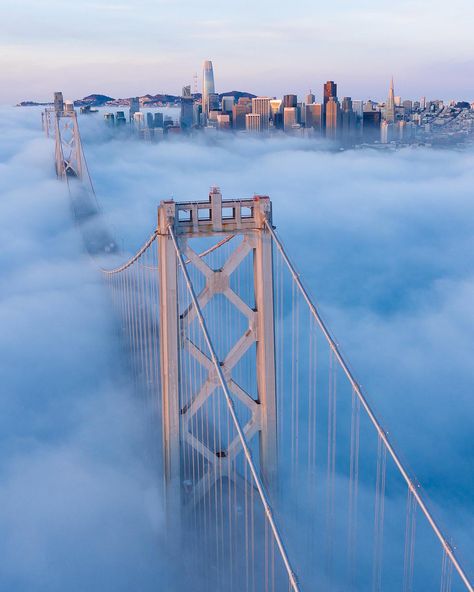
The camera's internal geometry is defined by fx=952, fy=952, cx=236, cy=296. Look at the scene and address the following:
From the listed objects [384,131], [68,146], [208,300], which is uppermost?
[208,300]

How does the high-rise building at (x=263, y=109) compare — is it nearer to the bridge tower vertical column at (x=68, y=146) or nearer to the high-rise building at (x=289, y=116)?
the high-rise building at (x=289, y=116)

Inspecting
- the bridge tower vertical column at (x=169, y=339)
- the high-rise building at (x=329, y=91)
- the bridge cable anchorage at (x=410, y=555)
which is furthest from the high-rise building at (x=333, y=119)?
the bridge tower vertical column at (x=169, y=339)

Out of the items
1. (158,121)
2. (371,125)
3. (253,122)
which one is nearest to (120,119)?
(158,121)

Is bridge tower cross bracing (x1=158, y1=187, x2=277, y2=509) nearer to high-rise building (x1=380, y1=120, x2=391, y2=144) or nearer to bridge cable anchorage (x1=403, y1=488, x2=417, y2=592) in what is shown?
bridge cable anchorage (x1=403, y1=488, x2=417, y2=592)

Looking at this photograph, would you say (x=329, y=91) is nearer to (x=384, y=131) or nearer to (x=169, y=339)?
(x=384, y=131)

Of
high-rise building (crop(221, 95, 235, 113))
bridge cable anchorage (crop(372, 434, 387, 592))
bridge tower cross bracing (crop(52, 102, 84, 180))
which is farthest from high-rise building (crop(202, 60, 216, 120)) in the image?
bridge cable anchorage (crop(372, 434, 387, 592))

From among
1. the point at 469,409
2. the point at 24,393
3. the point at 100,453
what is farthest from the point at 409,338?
the point at 100,453
